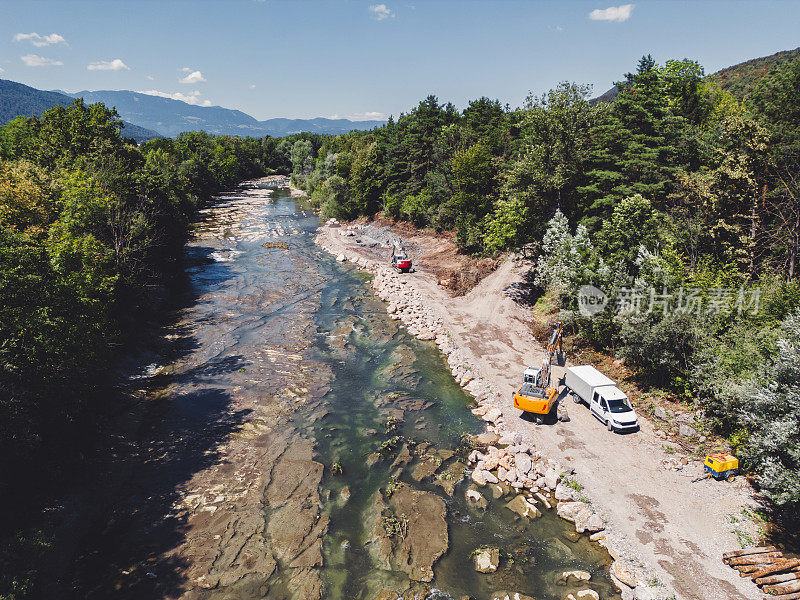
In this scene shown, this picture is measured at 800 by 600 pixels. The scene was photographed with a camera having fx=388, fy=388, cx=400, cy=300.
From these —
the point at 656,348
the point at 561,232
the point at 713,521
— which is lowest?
the point at 713,521

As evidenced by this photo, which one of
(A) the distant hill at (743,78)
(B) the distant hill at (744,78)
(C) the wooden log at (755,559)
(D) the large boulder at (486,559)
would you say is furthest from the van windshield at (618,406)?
(B) the distant hill at (744,78)

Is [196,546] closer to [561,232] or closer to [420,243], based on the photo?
[561,232]

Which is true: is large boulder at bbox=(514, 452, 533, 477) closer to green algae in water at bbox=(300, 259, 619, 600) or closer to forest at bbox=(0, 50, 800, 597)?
green algae in water at bbox=(300, 259, 619, 600)

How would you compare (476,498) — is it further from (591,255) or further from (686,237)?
(686,237)

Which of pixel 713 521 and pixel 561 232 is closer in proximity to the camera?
pixel 713 521

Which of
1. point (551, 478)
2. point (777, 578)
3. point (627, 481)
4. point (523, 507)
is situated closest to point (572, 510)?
→ point (551, 478)

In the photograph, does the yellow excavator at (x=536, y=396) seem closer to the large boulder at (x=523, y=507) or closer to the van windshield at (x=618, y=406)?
the van windshield at (x=618, y=406)

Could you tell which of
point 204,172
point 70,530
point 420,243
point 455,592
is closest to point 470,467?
point 455,592
